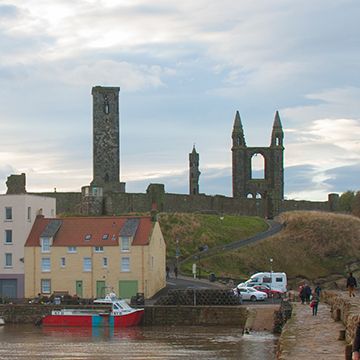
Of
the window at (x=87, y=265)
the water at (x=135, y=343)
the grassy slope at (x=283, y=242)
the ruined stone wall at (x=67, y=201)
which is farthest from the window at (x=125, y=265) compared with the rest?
the ruined stone wall at (x=67, y=201)

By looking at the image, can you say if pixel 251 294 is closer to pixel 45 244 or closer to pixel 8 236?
pixel 45 244

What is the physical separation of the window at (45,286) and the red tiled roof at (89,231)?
2.66 metres

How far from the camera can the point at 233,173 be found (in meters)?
127

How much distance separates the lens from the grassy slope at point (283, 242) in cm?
8512

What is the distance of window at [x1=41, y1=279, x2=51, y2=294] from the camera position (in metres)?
67.5

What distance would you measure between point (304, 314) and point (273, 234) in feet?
169

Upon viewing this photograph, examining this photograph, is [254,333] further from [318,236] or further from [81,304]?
[318,236]

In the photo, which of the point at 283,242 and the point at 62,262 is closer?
the point at 62,262

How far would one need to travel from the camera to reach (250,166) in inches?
5005

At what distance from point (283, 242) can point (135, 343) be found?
46.8 meters

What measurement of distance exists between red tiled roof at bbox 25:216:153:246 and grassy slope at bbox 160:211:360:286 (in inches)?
515

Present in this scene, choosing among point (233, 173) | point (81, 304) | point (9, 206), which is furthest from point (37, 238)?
point (233, 173)

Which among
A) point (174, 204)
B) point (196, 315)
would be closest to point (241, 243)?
point (174, 204)

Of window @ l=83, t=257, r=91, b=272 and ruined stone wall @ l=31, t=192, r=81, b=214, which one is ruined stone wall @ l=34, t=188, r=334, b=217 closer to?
ruined stone wall @ l=31, t=192, r=81, b=214
